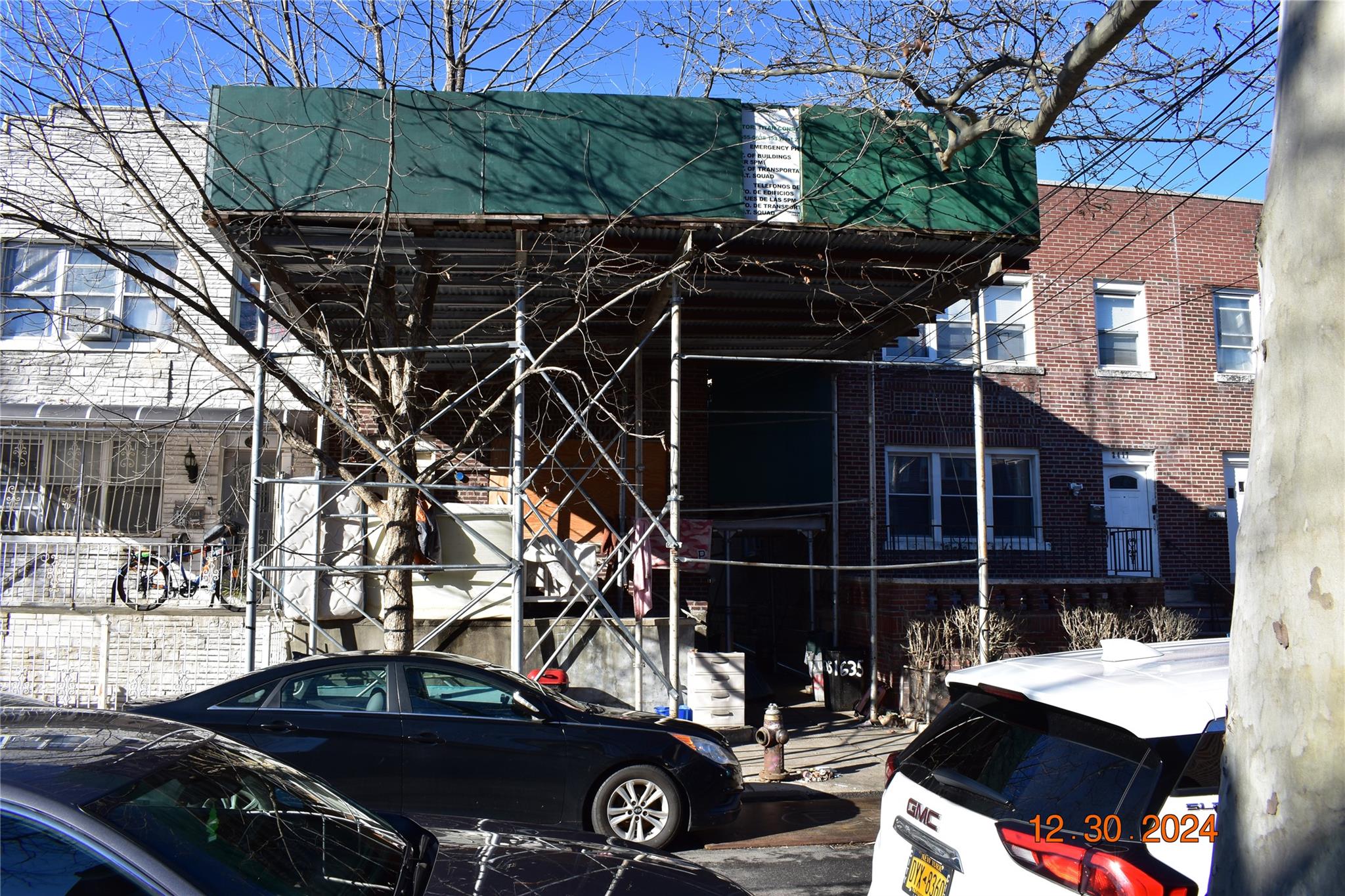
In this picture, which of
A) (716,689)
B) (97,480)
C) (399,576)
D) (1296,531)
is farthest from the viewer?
(97,480)

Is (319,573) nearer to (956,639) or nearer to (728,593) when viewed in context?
(728,593)

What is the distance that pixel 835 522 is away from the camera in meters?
13.3

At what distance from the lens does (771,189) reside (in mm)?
9438

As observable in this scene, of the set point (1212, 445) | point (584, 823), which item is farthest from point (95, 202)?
point (1212, 445)

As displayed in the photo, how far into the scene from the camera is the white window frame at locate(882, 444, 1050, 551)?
48.5 ft

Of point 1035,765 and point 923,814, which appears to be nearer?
point 1035,765

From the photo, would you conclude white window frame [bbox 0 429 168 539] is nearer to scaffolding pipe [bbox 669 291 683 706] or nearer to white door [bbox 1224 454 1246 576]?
scaffolding pipe [bbox 669 291 683 706]

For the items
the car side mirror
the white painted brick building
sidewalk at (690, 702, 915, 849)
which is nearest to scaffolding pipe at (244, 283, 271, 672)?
the white painted brick building

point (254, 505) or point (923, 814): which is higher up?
point (254, 505)

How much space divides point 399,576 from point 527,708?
291cm

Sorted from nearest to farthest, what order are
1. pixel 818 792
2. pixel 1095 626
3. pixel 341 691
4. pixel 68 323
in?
pixel 341 691
pixel 818 792
pixel 1095 626
pixel 68 323

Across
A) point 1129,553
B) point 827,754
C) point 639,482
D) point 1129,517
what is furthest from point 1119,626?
point 639,482

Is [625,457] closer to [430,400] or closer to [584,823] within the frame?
[430,400]

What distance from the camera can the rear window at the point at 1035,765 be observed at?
9.99 ft
